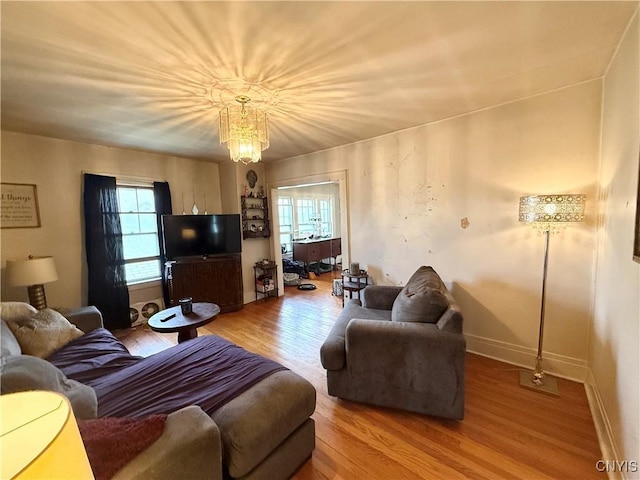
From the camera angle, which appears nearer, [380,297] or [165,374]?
[165,374]

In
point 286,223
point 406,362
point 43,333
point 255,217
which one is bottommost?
point 406,362

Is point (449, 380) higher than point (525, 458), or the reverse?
point (449, 380)

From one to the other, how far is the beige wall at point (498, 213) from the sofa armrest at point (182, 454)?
261cm

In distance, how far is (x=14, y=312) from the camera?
198cm

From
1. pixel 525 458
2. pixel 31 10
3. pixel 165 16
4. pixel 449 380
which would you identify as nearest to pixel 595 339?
pixel 525 458

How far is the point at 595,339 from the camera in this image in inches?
80.7

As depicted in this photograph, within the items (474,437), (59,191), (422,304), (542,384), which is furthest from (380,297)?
(59,191)

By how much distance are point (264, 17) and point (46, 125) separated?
2.80 m

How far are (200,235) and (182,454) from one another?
11.2ft

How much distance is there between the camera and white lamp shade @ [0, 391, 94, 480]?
1.36ft

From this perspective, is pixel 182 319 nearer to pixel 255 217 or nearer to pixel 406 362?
pixel 406 362

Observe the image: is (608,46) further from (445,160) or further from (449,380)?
(449,380)

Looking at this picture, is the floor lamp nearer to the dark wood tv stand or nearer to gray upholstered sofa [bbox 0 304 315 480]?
gray upholstered sofa [bbox 0 304 315 480]

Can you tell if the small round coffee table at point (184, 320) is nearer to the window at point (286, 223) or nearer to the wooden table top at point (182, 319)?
the wooden table top at point (182, 319)
